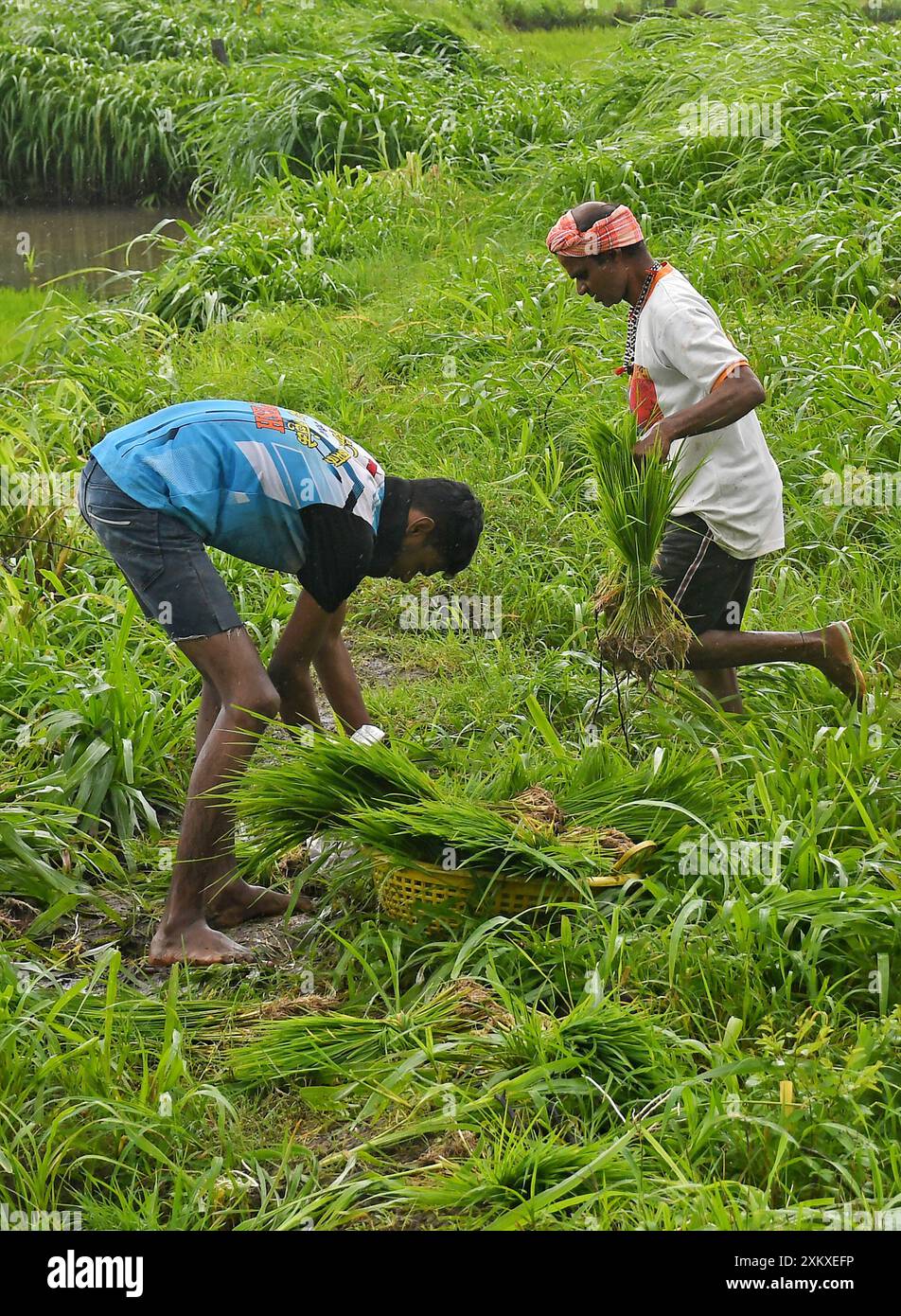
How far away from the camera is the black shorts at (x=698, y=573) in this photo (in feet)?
13.3

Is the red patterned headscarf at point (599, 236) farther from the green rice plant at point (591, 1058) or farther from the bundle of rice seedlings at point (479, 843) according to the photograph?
the green rice plant at point (591, 1058)

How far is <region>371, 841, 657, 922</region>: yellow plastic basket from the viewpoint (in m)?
3.30

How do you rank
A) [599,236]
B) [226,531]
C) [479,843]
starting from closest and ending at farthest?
1. [479,843]
2. [226,531]
3. [599,236]

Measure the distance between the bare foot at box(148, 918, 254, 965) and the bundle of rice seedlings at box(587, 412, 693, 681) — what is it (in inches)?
46.8

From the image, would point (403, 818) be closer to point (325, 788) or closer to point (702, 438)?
point (325, 788)

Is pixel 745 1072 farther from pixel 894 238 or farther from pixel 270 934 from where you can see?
pixel 894 238

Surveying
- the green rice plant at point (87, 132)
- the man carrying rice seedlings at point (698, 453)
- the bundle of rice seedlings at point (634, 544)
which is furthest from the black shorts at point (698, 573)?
the green rice plant at point (87, 132)

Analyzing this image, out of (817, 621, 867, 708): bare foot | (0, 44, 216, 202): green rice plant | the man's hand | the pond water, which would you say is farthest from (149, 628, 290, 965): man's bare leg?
(0, 44, 216, 202): green rice plant

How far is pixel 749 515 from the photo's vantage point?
4.01 metres

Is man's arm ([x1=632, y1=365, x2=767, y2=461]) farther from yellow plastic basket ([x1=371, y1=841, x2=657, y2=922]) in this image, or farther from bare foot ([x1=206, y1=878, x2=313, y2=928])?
bare foot ([x1=206, y1=878, x2=313, y2=928])

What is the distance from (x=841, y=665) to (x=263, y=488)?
169cm

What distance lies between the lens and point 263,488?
3365 mm

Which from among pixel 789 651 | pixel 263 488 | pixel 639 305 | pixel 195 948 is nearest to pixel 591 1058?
pixel 195 948

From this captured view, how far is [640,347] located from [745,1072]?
2.00m
